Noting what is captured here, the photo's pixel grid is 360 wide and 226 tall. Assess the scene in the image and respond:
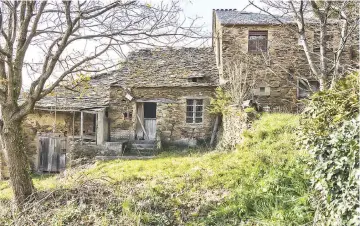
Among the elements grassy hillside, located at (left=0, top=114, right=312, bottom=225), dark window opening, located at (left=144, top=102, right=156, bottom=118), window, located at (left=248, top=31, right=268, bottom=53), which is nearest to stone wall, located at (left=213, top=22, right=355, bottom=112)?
window, located at (left=248, top=31, right=268, bottom=53)

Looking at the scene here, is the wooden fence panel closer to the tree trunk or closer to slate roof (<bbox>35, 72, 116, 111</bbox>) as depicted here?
slate roof (<bbox>35, 72, 116, 111</bbox>)

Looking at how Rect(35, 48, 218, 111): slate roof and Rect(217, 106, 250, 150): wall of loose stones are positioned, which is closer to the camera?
Rect(217, 106, 250, 150): wall of loose stones

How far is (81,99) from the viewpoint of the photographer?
54.0ft

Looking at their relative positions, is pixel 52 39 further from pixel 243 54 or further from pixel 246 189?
pixel 243 54

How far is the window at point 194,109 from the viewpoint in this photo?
16.3m

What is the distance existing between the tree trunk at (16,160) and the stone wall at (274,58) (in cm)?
1080

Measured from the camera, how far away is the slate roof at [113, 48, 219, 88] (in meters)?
16.1

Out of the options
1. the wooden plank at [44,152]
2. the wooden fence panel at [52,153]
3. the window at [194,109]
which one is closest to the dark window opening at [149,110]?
the window at [194,109]

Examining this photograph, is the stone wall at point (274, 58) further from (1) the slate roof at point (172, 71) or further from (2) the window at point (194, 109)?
(2) the window at point (194, 109)

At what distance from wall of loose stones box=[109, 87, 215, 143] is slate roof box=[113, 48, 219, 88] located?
31 centimetres

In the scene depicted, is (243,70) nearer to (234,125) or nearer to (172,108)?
(172,108)

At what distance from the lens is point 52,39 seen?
23.1 feet

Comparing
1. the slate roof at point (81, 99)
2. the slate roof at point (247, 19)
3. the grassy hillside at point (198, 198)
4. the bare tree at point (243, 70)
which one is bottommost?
the grassy hillside at point (198, 198)

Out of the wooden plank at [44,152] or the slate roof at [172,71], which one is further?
the slate roof at [172,71]
